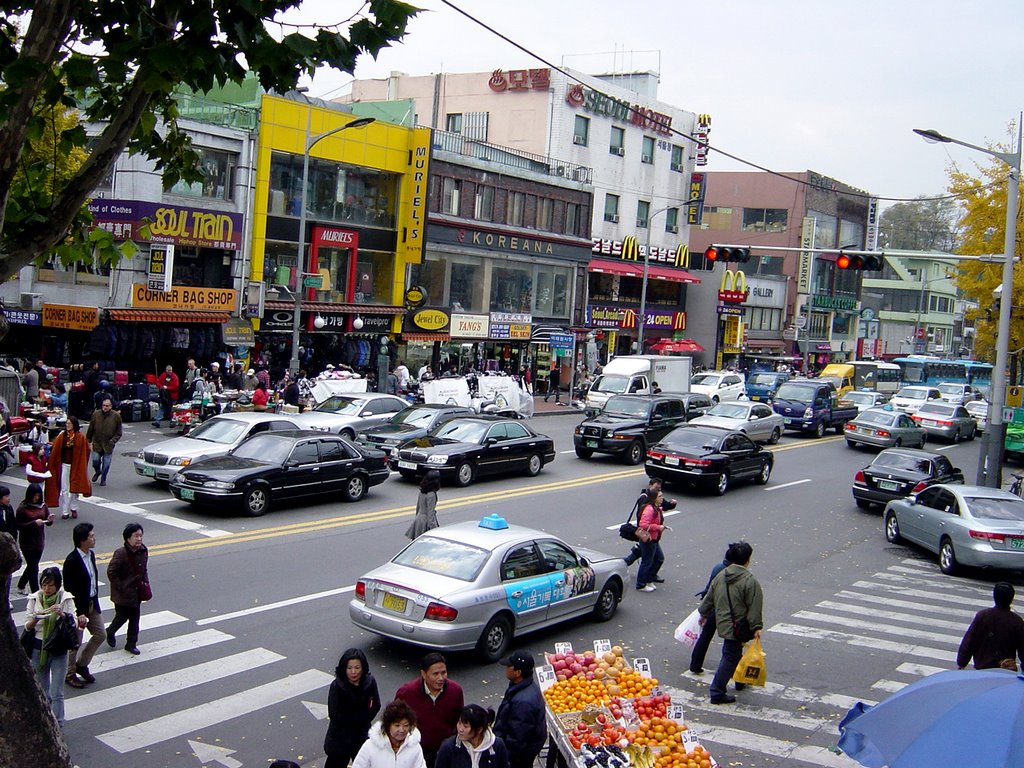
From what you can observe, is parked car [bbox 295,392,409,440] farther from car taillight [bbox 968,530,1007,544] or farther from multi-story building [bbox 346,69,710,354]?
multi-story building [bbox 346,69,710,354]

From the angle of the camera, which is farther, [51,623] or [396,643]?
[396,643]

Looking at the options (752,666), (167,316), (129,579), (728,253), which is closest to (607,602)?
(752,666)

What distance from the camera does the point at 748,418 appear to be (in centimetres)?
3198

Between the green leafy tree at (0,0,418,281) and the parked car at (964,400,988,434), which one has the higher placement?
the green leafy tree at (0,0,418,281)

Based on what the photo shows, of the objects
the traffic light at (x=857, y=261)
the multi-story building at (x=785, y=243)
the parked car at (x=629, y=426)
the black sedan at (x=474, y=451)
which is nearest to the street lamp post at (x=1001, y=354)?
the traffic light at (x=857, y=261)

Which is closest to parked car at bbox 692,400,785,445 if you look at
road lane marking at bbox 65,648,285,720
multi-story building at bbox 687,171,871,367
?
road lane marking at bbox 65,648,285,720

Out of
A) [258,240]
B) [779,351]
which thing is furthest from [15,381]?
[779,351]

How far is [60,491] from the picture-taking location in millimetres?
15930

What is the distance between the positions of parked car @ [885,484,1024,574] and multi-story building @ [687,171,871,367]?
155 ft

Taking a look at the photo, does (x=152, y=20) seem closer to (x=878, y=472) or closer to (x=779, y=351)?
(x=878, y=472)

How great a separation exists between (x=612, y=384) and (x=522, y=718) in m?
31.0

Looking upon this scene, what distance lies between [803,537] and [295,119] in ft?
77.6

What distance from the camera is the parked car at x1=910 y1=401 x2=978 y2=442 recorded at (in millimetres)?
38875

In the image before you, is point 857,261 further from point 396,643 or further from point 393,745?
point 393,745
